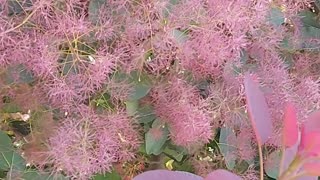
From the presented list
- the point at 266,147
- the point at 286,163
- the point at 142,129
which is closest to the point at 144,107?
the point at 142,129

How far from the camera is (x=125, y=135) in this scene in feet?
2.19

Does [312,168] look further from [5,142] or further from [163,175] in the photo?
[5,142]

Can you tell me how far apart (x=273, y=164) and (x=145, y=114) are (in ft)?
0.55

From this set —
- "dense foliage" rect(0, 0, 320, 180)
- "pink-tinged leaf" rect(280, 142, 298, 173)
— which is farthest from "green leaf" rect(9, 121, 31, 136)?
"pink-tinged leaf" rect(280, 142, 298, 173)

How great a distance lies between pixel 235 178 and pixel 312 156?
0.27ft

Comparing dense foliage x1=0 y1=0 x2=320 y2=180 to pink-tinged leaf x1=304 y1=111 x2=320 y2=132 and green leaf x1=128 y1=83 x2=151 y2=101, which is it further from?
pink-tinged leaf x1=304 y1=111 x2=320 y2=132

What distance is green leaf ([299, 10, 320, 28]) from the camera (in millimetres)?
797

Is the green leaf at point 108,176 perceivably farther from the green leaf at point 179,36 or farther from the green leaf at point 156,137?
the green leaf at point 179,36

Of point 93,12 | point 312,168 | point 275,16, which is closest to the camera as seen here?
point 312,168

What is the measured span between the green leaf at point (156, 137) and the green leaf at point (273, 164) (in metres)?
0.13

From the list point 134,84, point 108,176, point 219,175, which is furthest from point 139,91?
point 219,175

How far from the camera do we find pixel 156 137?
2.22 ft

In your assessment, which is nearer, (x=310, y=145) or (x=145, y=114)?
(x=310, y=145)

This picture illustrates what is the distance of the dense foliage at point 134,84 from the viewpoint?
616mm
